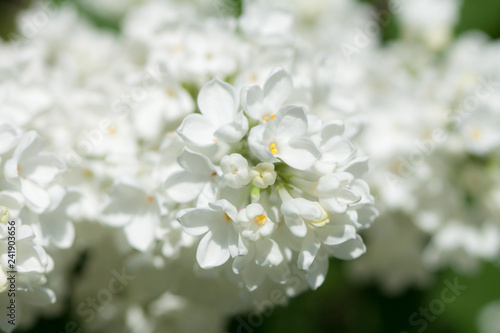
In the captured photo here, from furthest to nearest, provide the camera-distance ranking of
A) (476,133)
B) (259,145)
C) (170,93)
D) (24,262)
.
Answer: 1. (476,133)
2. (170,93)
3. (24,262)
4. (259,145)

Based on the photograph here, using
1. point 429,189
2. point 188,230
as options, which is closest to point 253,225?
point 188,230

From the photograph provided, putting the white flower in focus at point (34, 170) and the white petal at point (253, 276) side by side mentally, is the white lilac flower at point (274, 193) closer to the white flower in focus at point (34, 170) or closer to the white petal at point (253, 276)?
the white petal at point (253, 276)

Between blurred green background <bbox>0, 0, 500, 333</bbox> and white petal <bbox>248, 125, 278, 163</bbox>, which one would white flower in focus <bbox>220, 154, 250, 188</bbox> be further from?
blurred green background <bbox>0, 0, 500, 333</bbox>

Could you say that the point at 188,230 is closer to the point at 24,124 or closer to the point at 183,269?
the point at 183,269

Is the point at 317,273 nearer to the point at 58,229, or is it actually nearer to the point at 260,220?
the point at 260,220

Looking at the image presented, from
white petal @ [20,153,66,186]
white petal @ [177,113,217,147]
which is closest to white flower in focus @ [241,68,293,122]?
white petal @ [177,113,217,147]

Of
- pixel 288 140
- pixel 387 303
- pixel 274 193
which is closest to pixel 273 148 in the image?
pixel 288 140

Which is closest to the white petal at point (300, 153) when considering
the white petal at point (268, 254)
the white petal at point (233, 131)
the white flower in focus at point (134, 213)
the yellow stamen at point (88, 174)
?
the white petal at point (233, 131)
